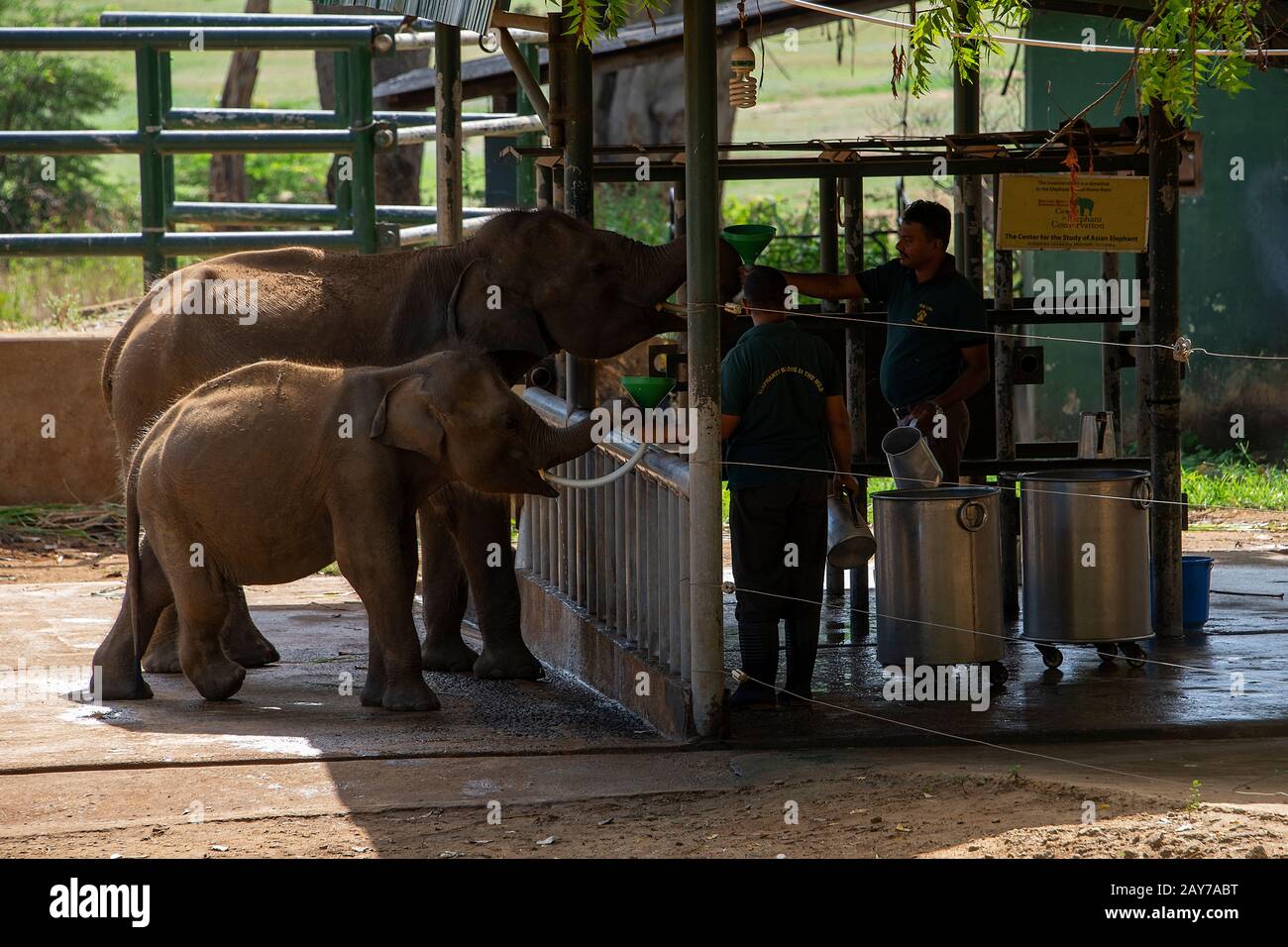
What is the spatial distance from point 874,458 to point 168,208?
5831 mm

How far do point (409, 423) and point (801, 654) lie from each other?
5.97 feet

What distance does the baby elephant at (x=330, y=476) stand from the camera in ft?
24.5

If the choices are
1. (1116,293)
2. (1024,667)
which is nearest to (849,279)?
(1116,293)

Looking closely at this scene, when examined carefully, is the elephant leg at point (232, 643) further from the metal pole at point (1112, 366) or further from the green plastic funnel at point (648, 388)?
the metal pole at point (1112, 366)

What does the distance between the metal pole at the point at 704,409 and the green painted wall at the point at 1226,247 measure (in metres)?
9.38

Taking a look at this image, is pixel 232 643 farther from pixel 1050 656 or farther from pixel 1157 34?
pixel 1157 34

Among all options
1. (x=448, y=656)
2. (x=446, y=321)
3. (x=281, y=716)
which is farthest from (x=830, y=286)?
(x=281, y=716)

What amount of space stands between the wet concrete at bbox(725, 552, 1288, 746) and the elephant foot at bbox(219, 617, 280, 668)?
2256 millimetres

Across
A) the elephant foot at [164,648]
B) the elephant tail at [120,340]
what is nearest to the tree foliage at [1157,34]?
the elephant tail at [120,340]

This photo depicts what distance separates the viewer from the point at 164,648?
870 centimetres

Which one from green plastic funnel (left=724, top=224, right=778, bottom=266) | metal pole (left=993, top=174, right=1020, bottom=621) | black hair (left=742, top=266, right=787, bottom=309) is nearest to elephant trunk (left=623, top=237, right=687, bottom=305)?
green plastic funnel (left=724, top=224, right=778, bottom=266)

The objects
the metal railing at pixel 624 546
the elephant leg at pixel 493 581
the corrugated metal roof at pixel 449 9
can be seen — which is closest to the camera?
the metal railing at pixel 624 546

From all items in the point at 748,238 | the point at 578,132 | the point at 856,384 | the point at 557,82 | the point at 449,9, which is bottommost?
the point at 856,384

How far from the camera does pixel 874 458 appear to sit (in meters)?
9.87
